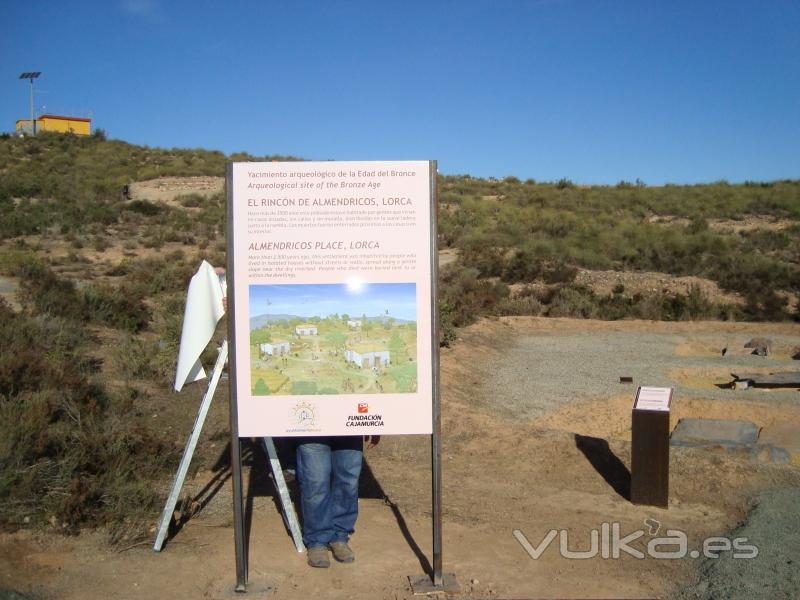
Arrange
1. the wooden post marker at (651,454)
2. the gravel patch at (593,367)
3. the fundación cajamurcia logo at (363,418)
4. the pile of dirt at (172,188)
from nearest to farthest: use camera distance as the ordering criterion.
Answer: the fundación cajamurcia logo at (363,418), the wooden post marker at (651,454), the gravel patch at (593,367), the pile of dirt at (172,188)

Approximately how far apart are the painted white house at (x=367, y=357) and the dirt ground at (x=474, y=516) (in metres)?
1.14

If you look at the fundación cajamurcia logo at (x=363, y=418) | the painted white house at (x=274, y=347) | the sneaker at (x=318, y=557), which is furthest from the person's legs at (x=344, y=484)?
the painted white house at (x=274, y=347)

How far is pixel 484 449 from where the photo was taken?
6.68 m

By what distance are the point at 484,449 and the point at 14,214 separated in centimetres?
2579

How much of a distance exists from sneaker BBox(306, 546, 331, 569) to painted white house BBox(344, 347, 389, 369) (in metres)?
1.12

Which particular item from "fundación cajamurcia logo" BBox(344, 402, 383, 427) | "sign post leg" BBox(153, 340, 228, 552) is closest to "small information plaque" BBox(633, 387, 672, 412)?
"fundación cajamurcia logo" BBox(344, 402, 383, 427)

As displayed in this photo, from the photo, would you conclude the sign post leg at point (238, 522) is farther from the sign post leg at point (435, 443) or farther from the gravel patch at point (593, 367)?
the gravel patch at point (593, 367)

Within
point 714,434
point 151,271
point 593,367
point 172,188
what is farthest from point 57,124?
point 714,434

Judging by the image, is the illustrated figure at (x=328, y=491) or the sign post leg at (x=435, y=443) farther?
the illustrated figure at (x=328, y=491)

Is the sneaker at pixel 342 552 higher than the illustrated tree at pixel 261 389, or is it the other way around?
the illustrated tree at pixel 261 389

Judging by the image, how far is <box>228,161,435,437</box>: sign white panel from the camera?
12.0ft

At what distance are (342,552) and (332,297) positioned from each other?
4.77ft
